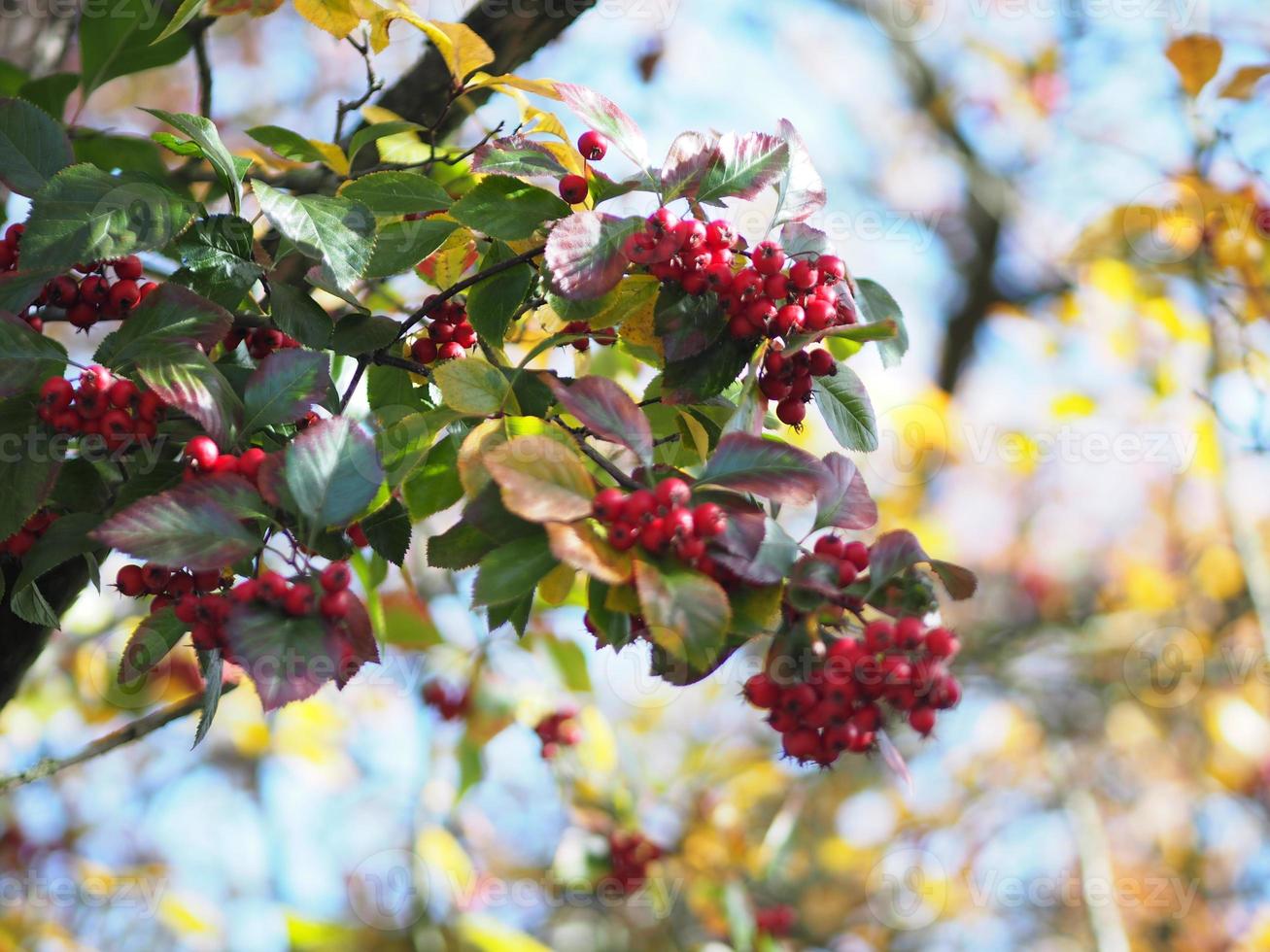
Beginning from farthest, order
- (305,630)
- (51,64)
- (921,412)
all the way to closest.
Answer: (921,412) < (51,64) < (305,630)

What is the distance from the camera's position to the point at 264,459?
0.79m

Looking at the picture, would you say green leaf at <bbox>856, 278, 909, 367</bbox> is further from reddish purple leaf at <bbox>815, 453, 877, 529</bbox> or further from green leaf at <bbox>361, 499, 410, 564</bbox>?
green leaf at <bbox>361, 499, 410, 564</bbox>

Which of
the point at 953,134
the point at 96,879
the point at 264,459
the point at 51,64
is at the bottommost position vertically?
the point at 96,879

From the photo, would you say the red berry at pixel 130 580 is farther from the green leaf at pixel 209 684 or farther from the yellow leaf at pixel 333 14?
the yellow leaf at pixel 333 14

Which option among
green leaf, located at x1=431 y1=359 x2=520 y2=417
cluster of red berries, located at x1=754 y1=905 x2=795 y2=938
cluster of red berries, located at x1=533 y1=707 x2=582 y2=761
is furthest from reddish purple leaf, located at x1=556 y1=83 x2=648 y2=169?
cluster of red berries, located at x1=754 y1=905 x2=795 y2=938

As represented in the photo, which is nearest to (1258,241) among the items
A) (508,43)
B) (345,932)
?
(508,43)

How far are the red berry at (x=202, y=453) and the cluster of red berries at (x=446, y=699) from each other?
164 centimetres

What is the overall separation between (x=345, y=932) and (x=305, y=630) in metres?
1.85

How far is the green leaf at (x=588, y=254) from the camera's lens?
851 millimetres

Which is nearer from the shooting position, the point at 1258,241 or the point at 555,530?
the point at 555,530

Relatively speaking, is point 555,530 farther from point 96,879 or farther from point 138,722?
point 96,879

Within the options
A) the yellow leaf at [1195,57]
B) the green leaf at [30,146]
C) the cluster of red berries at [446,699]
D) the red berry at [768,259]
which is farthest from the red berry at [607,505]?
the yellow leaf at [1195,57]

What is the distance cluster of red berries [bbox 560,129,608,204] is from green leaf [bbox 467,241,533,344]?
0.07 m

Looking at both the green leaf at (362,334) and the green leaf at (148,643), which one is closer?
the green leaf at (148,643)
